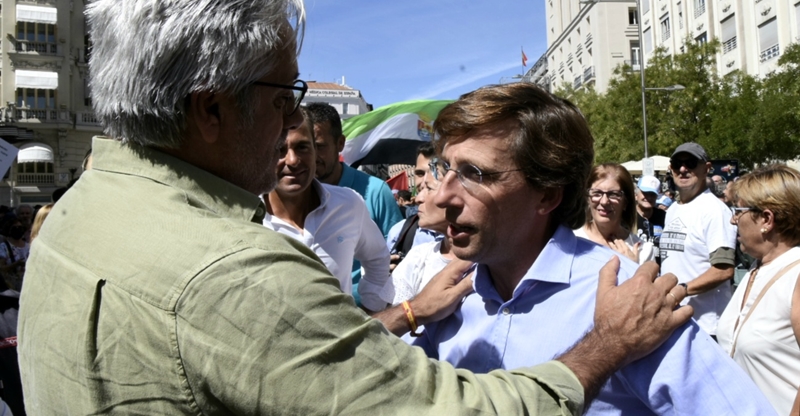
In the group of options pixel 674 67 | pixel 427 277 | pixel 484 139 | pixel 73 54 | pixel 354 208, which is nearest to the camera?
pixel 484 139

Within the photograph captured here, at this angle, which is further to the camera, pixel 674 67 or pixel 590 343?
pixel 674 67

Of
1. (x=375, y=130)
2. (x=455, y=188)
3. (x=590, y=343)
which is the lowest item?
(x=590, y=343)

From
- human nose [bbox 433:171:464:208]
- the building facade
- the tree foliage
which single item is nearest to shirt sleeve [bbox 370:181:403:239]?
human nose [bbox 433:171:464:208]

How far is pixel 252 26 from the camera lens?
1.40 metres

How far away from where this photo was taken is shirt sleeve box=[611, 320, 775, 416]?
163 centimetres

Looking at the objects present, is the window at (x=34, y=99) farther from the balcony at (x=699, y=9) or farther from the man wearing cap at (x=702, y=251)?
the man wearing cap at (x=702, y=251)

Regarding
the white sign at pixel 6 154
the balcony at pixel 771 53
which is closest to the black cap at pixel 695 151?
the white sign at pixel 6 154

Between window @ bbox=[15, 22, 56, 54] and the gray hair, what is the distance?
43687mm

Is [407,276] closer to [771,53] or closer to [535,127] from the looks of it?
[535,127]

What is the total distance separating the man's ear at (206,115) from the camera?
1.39 meters

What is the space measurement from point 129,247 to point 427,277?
9.26 feet

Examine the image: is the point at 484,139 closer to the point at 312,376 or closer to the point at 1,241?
the point at 312,376

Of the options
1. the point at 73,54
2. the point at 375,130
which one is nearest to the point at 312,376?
the point at 375,130

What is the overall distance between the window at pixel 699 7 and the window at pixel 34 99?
38.8 meters
